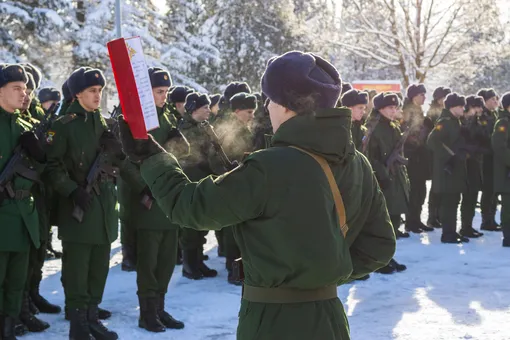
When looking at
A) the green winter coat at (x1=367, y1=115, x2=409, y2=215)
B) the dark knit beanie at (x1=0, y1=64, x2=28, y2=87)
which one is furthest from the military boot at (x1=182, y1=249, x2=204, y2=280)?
the dark knit beanie at (x1=0, y1=64, x2=28, y2=87)

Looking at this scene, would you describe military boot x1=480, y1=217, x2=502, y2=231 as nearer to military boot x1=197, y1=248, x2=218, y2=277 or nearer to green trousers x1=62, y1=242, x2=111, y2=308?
military boot x1=197, y1=248, x2=218, y2=277

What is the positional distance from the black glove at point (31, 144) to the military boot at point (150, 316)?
1.51m

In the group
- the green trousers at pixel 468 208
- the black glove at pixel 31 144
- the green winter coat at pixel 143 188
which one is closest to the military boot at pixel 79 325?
the green winter coat at pixel 143 188

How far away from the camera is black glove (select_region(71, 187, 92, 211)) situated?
17.5 ft

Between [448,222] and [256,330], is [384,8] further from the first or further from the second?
[256,330]

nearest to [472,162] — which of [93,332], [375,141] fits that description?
[375,141]

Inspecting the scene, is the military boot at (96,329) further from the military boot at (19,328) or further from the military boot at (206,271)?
the military boot at (206,271)

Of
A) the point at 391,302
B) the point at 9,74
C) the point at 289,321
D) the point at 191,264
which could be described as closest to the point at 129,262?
the point at 191,264

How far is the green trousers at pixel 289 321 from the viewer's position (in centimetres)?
261

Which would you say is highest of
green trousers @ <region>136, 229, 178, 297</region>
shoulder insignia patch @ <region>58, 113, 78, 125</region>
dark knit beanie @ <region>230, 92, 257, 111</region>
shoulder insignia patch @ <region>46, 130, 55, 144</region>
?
dark knit beanie @ <region>230, 92, 257, 111</region>

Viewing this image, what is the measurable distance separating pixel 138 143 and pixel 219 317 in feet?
12.5

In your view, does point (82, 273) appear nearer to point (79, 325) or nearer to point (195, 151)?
point (79, 325)

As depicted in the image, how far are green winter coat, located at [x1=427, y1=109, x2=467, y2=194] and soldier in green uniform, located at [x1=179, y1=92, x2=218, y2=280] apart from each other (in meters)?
3.92

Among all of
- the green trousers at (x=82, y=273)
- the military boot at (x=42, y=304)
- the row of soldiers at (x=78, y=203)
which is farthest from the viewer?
the military boot at (x=42, y=304)
